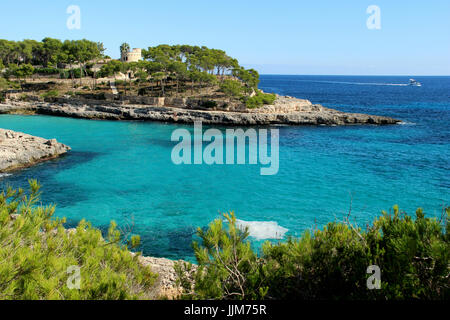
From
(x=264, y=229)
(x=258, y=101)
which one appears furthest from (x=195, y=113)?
(x=264, y=229)

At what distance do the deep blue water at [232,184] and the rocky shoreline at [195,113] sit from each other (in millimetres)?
8393

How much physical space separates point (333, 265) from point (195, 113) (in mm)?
38229

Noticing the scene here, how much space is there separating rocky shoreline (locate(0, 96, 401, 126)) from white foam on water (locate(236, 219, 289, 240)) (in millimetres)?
26856

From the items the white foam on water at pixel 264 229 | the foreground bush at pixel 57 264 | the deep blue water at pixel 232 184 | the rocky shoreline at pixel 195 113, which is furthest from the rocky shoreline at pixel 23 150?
the foreground bush at pixel 57 264

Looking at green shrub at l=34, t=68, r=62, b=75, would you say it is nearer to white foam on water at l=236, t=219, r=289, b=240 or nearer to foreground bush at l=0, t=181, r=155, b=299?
white foam on water at l=236, t=219, r=289, b=240

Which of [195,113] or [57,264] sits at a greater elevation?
[195,113]

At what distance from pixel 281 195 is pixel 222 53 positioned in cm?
4587

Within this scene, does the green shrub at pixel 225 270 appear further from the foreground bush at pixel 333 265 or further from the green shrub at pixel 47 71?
the green shrub at pixel 47 71

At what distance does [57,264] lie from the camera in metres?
5.16

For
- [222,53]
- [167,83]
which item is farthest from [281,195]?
[222,53]

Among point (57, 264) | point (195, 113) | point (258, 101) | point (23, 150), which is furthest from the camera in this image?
point (258, 101)

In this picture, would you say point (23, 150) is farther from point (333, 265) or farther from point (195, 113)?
point (333, 265)

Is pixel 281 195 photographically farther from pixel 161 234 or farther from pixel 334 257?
pixel 334 257

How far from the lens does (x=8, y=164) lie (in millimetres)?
22281
